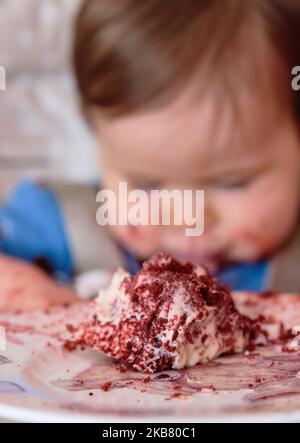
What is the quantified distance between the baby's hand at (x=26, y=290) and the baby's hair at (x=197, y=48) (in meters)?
0.44

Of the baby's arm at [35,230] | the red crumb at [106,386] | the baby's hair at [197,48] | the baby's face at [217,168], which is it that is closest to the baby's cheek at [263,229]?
the baby's face at [217,168]

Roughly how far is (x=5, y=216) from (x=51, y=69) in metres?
0.37

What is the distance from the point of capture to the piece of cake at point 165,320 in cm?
57

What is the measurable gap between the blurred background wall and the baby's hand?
2.30ft

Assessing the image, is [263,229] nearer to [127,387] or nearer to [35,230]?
Result: [35,230]

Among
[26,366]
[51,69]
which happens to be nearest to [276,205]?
[51,69]

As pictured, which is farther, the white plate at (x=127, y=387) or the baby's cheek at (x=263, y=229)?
the baby's cheek at (x=263, y=229)

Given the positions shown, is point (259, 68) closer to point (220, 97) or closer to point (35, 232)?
point (220, 97)

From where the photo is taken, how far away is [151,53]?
47.5 inches

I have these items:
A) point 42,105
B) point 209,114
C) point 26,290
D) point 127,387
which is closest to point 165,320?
point 127,387

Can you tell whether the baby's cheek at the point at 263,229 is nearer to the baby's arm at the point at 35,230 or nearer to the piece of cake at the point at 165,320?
the baby's arm at the point at 35,230

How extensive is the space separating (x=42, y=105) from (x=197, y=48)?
497mm

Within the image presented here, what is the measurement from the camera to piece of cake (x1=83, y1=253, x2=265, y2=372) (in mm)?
572

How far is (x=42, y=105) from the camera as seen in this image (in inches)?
62.6
